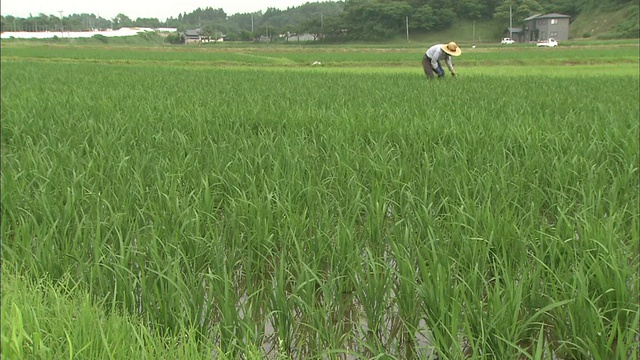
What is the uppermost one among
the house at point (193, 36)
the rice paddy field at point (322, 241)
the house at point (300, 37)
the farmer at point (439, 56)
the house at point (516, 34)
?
the house at point (193, 36)

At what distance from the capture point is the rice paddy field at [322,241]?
5.19 feet

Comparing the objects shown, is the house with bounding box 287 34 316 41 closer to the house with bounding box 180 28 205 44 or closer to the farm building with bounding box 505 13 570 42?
the house with bounding box 180 28 205 44

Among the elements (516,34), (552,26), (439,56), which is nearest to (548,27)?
(552,26)

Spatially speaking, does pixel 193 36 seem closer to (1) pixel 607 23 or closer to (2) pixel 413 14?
(2) pixel 413 14

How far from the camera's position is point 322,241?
2.17m

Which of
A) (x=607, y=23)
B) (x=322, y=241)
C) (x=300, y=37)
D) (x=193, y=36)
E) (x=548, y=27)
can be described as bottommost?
(x=322, y=241)

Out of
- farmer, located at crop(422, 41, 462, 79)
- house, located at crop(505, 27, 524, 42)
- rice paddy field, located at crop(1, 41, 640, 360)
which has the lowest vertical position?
rice paddy field, located at crop(1, 41, 640, 360)

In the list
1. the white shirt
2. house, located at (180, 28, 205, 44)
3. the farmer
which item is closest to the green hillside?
the farmer

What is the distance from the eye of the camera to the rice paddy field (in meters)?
1.58

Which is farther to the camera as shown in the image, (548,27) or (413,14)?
(413,14)

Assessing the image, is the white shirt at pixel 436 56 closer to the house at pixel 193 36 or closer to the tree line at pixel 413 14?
the tree line at pixel 413 14

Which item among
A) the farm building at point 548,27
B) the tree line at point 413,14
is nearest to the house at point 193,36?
the tree line at point 413,14

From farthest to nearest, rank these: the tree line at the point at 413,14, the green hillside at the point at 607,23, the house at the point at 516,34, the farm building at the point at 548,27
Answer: the tree line at the point at 413,14 → the house at the point at 516,34 → the farm building at the point at 548,27 → the green hillside at the point at 607,23

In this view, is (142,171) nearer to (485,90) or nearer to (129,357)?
(129,357)
